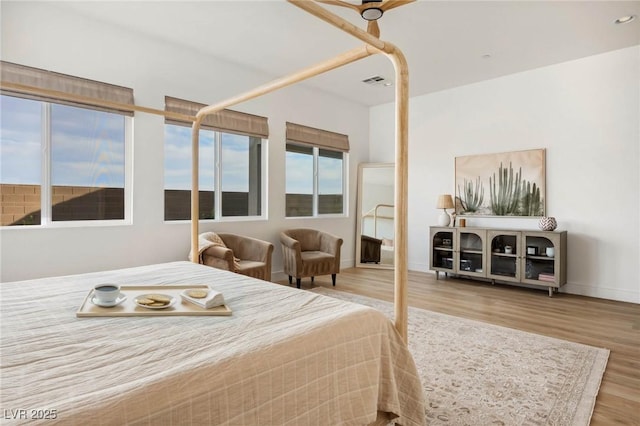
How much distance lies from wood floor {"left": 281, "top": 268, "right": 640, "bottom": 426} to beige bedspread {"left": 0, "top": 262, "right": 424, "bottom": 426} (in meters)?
1.39

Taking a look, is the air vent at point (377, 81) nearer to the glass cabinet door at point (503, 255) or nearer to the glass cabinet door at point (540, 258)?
the glass cabinet door at point (503, 255)

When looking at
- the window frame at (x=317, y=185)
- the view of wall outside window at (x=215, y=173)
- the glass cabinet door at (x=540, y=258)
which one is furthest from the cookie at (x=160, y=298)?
the glass cabinet door at (x=540, y=258)

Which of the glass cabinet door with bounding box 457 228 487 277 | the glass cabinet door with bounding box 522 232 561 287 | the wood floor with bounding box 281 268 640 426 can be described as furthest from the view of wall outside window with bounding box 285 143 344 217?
the glass cabinet door with bounding box 522 232 561 287

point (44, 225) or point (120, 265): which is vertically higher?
Answer: point (44, 225)

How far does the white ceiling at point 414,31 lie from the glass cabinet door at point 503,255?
222cm

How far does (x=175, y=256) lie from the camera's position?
4.21m

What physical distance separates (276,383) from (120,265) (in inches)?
127

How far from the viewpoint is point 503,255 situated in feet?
16.1

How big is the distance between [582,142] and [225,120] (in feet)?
14.5

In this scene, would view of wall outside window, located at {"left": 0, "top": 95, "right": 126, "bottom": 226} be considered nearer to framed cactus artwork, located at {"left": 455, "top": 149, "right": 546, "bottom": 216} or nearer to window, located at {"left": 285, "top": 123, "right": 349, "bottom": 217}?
window, located at {"left": 285, "top": 123, "right": 349, "bottom": 217}

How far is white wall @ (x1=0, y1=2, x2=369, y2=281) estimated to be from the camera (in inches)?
126

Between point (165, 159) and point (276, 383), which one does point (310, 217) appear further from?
point (276, 383)

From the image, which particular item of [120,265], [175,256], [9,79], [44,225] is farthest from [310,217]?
[9,79]

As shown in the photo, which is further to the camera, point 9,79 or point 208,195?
point 208,195
